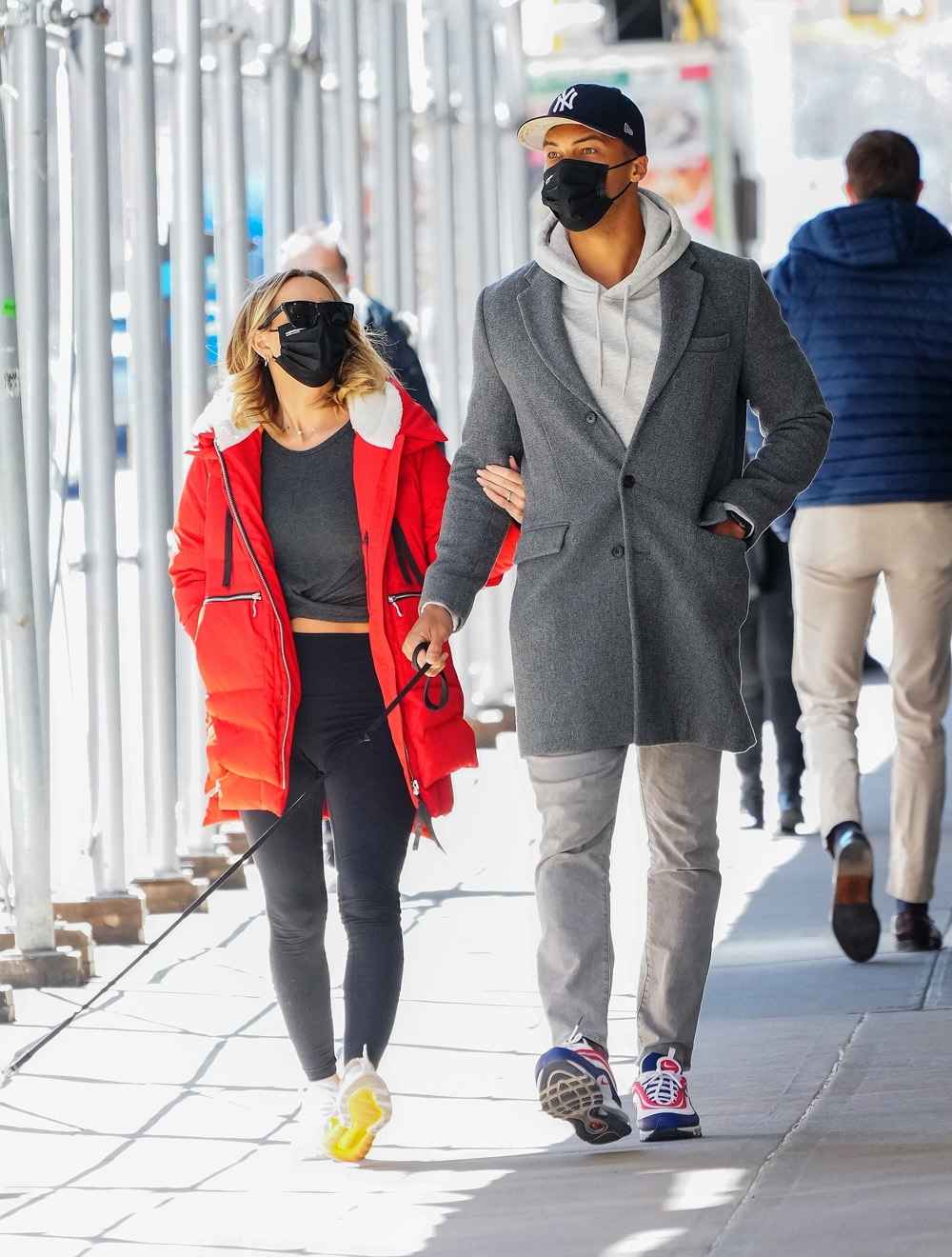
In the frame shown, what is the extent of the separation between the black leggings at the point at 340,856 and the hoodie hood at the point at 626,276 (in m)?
0.76

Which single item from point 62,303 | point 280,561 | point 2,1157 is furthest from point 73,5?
point 2,1157

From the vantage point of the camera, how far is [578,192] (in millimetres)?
4090

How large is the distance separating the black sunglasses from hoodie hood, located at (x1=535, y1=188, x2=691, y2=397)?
1.52 ft

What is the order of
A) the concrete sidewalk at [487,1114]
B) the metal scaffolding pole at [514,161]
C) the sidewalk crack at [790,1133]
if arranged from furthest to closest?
the metal scaffolding pole at [514,161]
the concrete sidewalk at [487,1114]
the sidewalk crack at [790,1133]

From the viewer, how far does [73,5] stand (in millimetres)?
6719

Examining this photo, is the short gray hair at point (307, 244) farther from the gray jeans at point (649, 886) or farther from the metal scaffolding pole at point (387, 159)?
the metal scaffolding pole at point (387, 159)

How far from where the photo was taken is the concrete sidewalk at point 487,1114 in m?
3.48

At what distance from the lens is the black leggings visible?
168 inches

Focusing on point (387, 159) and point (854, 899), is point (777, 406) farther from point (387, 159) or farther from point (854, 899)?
Answer: point (387, 159)

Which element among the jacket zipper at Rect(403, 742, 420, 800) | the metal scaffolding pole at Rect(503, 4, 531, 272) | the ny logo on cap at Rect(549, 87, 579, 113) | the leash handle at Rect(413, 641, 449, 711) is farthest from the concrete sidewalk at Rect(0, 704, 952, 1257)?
the metal scaffolding pole at Rect(503, 4, 531, 272)

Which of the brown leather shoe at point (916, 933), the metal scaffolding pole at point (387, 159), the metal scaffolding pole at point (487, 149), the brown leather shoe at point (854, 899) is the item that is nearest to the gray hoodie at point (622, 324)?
the brown leather shoe at point (854, 899)

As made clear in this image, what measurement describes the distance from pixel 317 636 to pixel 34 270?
2.46m

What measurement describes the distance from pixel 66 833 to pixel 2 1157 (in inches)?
154

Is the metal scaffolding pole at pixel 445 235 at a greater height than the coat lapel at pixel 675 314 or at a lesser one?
greater
